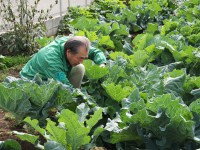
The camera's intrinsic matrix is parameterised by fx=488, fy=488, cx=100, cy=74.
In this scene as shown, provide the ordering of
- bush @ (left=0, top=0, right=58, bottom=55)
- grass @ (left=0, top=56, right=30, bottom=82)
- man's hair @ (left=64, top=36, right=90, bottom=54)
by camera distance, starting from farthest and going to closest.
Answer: bush @ (left=0, top=0, right=58, bottom=55), grass @ (left=0, top=56, right=30, bottom=82), man's hair @ (left=64, top=36, right=90, bottom=54)

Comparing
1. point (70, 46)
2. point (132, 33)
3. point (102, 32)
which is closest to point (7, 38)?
point (102, 32)

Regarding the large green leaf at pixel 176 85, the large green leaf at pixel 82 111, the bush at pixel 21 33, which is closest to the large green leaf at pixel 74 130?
the large green leaf at pixel 82 111

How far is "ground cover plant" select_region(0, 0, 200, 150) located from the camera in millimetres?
4195

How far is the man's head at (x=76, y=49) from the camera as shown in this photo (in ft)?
17.3

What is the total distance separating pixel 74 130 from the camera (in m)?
4.08

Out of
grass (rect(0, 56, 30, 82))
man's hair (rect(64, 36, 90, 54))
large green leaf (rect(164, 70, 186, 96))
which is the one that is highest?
man's hair (rect(64, 36, 90, 54))

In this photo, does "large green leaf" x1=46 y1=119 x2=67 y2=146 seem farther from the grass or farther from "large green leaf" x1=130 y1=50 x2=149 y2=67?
the grass

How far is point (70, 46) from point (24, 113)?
941mm

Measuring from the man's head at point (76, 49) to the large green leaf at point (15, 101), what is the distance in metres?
0.85

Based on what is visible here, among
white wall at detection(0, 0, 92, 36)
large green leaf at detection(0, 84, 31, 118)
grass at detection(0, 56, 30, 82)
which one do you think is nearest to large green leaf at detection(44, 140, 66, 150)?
large green leaf at detection(0, 84, 31, 118)

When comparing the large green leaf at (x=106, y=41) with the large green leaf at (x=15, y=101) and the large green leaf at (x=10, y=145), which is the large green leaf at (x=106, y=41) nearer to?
the large green leaf at (x=15, y=101)

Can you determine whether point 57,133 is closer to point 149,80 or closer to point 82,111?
point 82,111

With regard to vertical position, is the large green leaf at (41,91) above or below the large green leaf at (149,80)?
above

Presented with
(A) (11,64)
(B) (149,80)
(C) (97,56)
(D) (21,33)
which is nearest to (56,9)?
(D) (21,33)
